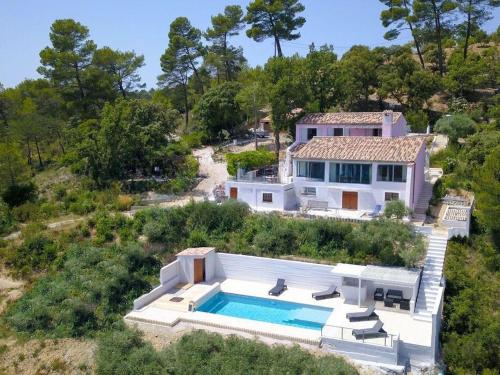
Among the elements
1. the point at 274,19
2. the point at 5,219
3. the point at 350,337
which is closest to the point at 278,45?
the point at 274,19

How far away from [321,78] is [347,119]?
8.49m

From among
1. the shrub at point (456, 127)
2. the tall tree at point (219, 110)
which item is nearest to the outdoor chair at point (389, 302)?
the shrub at point (456, 127)

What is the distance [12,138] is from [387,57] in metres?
42.9

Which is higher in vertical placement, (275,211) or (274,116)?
(274,116)

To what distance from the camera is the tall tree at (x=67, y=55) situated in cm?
5062

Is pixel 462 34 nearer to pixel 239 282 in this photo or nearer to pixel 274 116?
pixel 274 116

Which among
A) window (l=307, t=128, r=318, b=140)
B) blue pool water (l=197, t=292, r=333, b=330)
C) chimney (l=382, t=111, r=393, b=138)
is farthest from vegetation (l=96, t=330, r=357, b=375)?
window (l=307, t=128, r=318, b=140)

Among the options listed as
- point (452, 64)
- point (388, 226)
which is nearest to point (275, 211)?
point (388, 226)

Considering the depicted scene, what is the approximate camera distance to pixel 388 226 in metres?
25.3

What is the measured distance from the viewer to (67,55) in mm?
50156

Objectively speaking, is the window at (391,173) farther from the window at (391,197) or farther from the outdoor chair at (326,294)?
the outdoor chair at (326,294)

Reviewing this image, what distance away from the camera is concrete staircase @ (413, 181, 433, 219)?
30922mm

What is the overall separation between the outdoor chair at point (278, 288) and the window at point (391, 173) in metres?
10.4

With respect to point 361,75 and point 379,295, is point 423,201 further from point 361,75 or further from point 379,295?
point 361,75
